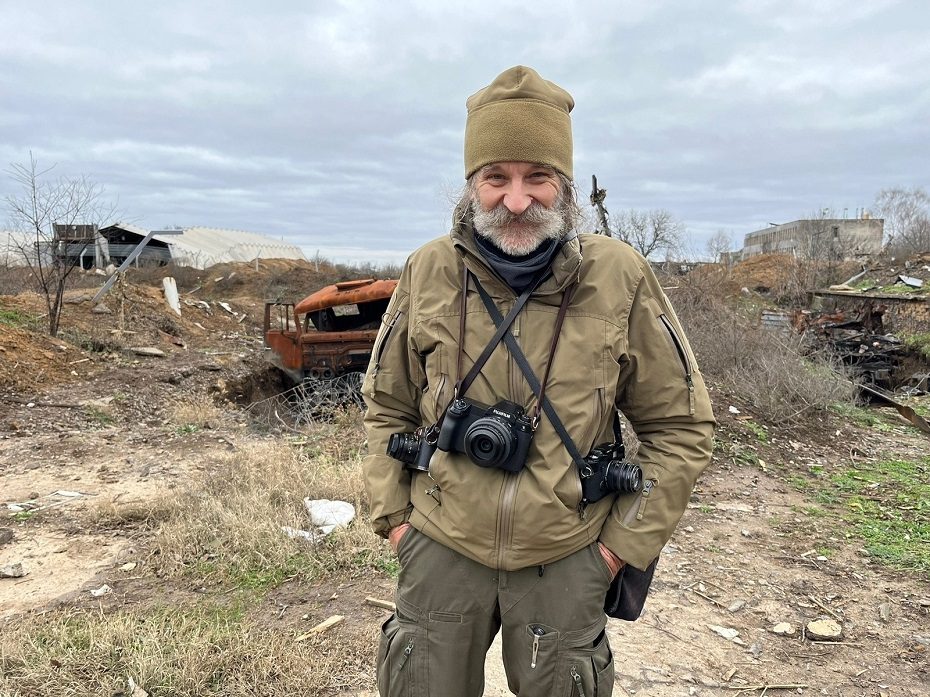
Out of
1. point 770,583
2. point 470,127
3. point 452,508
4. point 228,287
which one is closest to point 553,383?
point 452,508

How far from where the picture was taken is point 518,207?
167 cm

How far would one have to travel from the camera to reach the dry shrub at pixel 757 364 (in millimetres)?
7414

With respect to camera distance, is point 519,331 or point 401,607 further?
point 401,607

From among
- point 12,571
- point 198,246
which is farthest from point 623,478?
point 198,246

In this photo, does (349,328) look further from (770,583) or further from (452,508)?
(452,508)

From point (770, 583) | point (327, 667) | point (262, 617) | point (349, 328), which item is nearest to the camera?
point (327, 667)

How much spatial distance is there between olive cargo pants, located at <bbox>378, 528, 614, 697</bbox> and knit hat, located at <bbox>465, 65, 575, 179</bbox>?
1014 mm

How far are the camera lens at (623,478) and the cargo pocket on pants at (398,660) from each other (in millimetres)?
651

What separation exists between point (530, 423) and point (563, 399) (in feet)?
0.34

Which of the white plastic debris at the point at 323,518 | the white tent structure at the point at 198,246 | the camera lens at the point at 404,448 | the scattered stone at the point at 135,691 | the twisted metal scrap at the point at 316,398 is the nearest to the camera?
the camera lens at the point at 404,448

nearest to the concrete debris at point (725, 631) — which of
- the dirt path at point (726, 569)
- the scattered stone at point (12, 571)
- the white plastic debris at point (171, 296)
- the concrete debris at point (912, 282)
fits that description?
the dirt path at point (726, 569)

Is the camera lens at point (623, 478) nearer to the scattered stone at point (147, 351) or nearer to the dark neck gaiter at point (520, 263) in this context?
the dark neck gaiter at point (520, 263)

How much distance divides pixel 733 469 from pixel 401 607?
16.7 ft

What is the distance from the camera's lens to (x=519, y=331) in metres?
1.66
